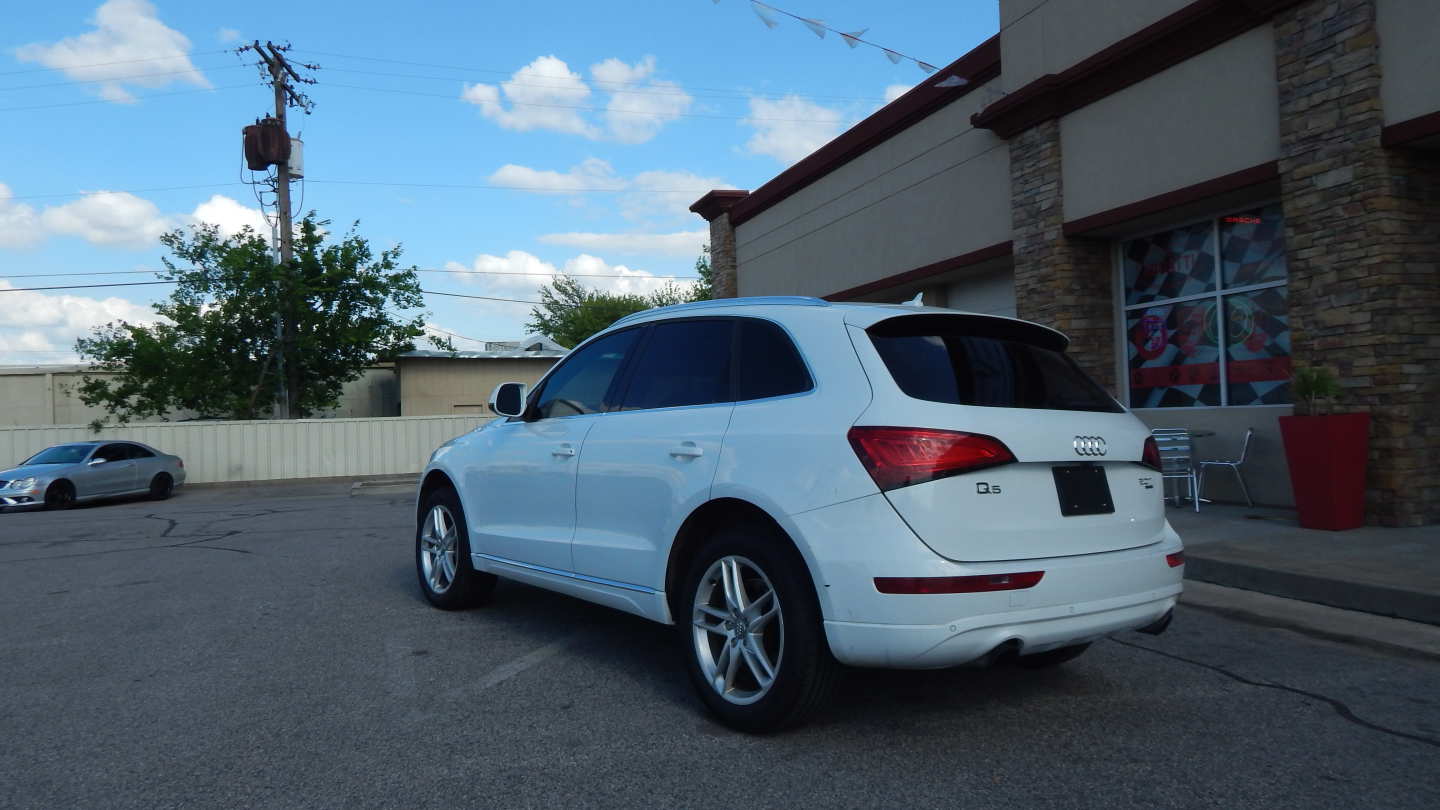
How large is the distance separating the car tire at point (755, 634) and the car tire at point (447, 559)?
2377mm

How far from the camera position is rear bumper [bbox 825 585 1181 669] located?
3412mm

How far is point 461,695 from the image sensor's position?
454 cm

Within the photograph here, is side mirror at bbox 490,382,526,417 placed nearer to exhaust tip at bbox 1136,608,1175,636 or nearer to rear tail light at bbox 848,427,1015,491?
rear tail light at bbox 848,427,1015,491

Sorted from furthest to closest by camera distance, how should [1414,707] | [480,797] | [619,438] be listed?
1. [619,438]
2. [1414,707]
3. [480,797]

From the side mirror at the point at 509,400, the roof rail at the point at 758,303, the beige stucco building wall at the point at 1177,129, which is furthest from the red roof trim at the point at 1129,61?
the side mirror at the point at 509,400

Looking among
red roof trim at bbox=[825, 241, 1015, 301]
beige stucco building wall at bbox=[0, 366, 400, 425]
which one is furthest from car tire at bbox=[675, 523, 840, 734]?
beige stucco building wall at bbox=[0, 366, 400, 425]

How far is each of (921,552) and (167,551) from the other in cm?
939

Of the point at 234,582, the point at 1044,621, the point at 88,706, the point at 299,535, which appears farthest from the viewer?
the point at 299,535

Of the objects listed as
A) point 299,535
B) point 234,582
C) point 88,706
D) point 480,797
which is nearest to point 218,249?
point 299,535

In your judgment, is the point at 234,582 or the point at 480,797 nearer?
the point at 480,797

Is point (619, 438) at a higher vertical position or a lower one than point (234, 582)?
higher

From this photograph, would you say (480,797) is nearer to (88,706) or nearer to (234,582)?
(88,706)

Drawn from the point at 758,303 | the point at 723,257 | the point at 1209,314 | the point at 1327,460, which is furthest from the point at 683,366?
the point at 723,257

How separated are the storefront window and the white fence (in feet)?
66.0
